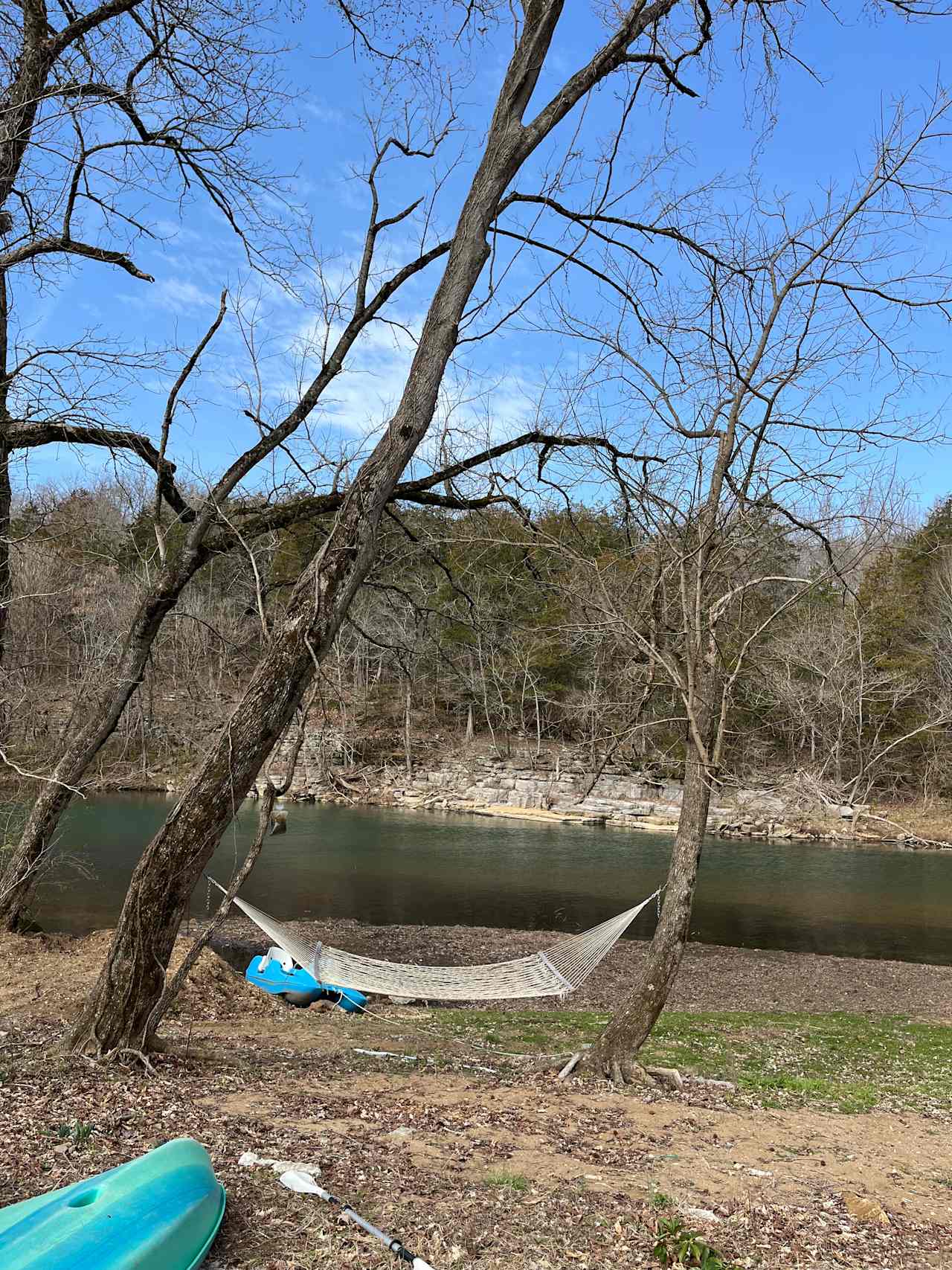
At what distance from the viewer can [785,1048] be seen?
6926 mm

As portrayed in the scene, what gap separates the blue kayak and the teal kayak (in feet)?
19.5

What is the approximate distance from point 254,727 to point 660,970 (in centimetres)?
271

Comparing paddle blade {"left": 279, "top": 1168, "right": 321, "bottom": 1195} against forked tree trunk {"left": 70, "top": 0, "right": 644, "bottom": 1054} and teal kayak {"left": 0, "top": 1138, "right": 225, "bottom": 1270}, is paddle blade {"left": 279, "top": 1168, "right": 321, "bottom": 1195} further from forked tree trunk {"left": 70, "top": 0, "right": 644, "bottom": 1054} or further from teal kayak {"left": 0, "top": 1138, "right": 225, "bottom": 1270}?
forked tree trunk {"left": 70, "top": 0, "right": 644, "bottom": 1054}

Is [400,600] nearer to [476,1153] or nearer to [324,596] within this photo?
[324,596]

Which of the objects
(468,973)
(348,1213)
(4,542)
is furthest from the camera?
(468,973)

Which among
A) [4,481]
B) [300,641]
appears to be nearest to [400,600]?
[4,481]

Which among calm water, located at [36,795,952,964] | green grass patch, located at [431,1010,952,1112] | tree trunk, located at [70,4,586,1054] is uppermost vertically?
tree trunk, located at [70,4,586,1054]

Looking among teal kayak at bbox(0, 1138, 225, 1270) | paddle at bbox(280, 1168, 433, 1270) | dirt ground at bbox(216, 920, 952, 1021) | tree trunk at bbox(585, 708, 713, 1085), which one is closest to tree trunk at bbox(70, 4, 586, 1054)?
paddle at bbox(280, 1168, 433, 1270)

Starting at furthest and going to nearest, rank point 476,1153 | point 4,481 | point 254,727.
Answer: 1. point 4,481
2. point 254,727
3. point 476,1153

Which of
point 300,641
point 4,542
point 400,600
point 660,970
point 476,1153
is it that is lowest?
point 476,1153

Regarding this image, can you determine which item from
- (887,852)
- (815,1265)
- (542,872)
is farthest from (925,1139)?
(887,852)

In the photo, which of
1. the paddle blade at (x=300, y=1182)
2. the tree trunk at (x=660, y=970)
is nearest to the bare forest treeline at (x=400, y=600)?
the tree trunk at (x=660, y=970)

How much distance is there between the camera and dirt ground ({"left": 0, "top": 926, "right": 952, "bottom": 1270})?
2.46 metres

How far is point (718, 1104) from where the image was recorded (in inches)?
179
